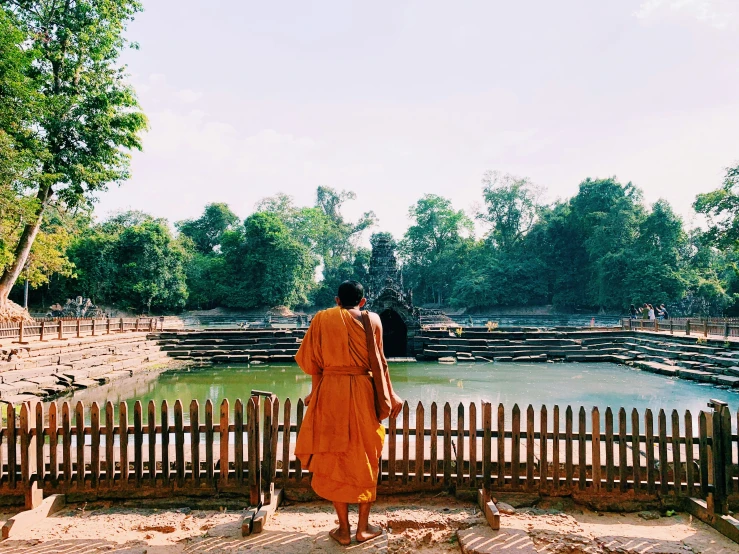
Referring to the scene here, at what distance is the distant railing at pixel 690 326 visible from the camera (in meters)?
14.6

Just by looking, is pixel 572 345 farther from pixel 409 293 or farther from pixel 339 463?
pixel 339 463

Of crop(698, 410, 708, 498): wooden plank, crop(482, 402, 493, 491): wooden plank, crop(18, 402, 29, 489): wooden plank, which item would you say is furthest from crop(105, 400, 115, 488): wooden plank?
crop(698, 410, 708, 498): wooden plank

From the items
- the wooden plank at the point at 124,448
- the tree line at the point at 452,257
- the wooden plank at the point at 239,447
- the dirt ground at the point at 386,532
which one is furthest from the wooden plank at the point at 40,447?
the tree line at the point at 452,257

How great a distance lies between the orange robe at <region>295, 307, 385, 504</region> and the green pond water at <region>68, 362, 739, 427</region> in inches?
248

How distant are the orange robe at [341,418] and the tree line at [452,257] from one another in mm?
27655

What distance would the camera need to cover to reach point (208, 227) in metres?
49.6

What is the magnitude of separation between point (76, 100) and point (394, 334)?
1464 centimetres

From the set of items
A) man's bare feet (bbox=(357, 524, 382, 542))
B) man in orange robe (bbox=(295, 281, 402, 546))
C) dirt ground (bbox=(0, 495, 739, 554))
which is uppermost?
man in orange robe (bbox=(295, 281, 402, 546))

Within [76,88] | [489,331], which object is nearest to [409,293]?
[489,331]

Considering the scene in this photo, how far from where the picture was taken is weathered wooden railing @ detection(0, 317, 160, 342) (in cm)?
1316

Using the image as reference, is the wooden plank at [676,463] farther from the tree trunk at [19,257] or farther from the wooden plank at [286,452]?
the tree trunk at [19,257]

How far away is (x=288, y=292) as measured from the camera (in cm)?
3894

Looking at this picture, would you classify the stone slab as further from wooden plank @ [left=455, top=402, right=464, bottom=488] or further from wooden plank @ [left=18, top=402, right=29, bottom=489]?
wooden plank @ [left=18, top=402, right=29, bottom=489]

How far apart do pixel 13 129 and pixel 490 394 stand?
48.8 ft
